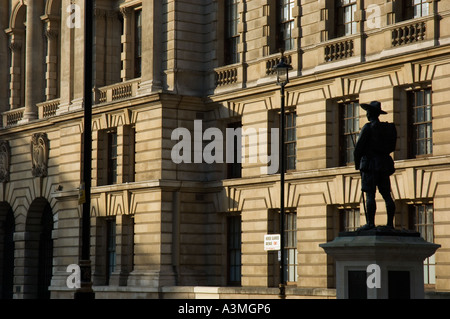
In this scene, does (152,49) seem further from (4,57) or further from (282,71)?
(4,57)

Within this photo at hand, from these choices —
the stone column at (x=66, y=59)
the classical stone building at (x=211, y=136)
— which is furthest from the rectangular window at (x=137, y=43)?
the stone column at (x=66, y=59)

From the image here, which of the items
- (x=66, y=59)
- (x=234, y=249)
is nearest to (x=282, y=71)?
(x=234, y=249)

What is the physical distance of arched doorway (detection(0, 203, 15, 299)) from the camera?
184 ft

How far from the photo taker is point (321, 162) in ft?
125

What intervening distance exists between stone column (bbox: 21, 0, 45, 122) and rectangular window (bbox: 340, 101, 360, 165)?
2016 centimetres

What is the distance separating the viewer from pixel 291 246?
39.6 meters

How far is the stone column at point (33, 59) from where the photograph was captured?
53062 millimetres

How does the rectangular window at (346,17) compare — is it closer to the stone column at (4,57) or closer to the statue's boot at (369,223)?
the statue's boot at (369,223)

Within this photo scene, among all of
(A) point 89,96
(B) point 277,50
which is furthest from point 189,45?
(A) point 89,96

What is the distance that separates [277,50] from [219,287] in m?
9.12

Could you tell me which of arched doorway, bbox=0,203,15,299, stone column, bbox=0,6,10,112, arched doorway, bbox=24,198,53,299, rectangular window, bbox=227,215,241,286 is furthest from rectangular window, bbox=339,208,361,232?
stone column, bbox=0,6,10,112

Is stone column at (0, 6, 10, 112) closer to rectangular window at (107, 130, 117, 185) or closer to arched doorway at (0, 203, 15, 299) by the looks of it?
arched doorway at (0, 203, 15, 299)

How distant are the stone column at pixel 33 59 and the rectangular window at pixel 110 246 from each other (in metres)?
9.03

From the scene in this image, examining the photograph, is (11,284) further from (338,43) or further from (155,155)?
(338,43)
